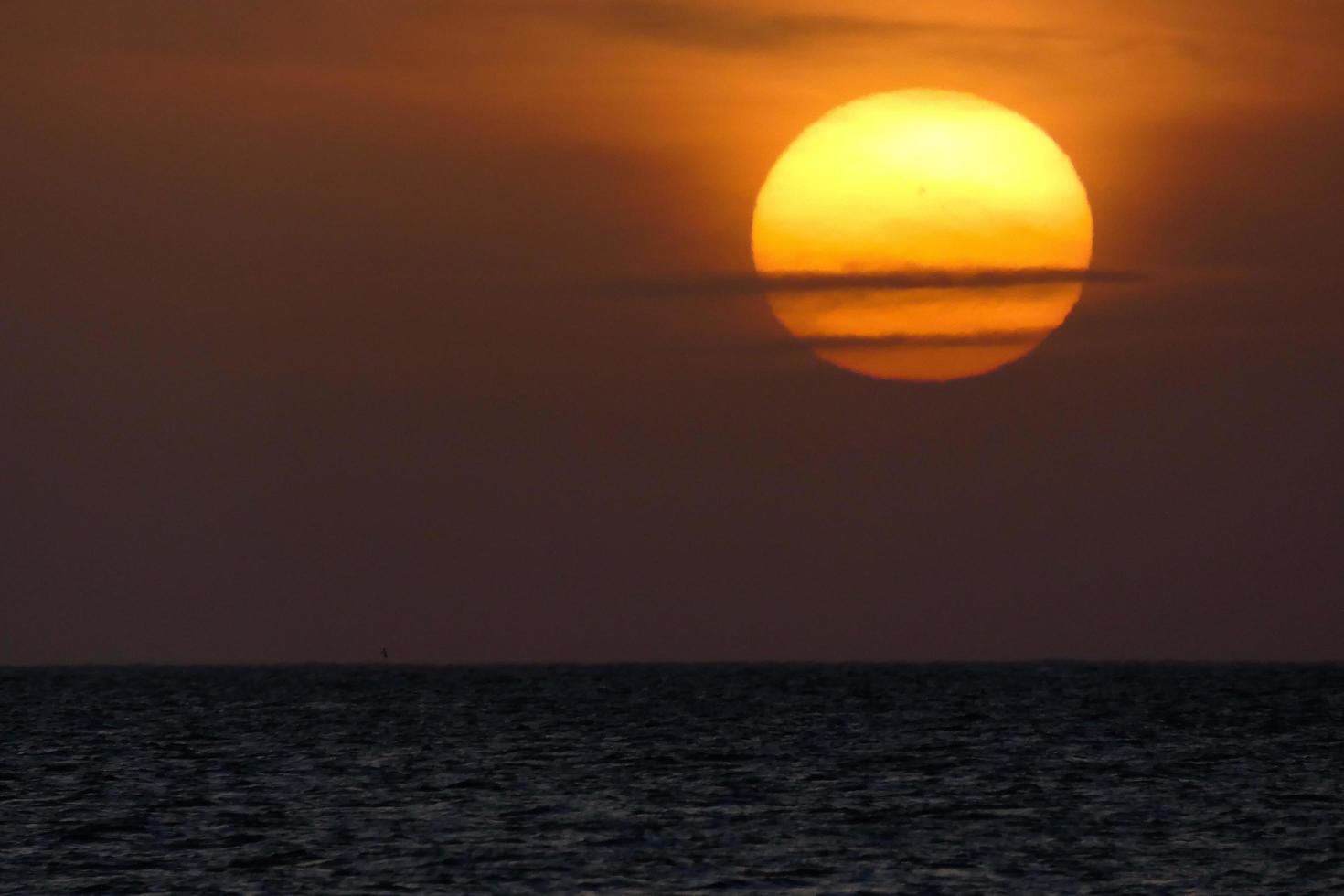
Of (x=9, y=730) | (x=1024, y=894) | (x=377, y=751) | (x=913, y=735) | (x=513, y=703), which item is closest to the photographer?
(x=1024, y=894)

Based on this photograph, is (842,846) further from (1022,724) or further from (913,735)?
(1022,724)

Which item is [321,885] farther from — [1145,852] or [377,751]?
[377,751]

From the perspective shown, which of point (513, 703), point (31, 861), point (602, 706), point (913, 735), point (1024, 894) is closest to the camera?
point (1024, 894)

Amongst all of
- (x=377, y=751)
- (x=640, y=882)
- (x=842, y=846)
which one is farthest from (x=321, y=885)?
(x=377, y=751)

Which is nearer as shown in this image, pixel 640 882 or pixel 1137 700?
pixel 640 882

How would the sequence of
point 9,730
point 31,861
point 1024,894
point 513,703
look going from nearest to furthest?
point 1024,894 < point 31,861 < point 9,730 < point 513,703

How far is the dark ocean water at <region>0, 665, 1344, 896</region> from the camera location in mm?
52594

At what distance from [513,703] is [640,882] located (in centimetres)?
12071

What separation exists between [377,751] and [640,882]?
48.0 meters

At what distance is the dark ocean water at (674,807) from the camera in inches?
2071

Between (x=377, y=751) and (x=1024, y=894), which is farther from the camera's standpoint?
(x=377, y=751)

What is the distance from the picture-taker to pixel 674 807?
68625mm

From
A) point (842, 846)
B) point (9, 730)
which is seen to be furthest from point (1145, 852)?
point (9, 730)

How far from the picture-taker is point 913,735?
112625 millimetres
